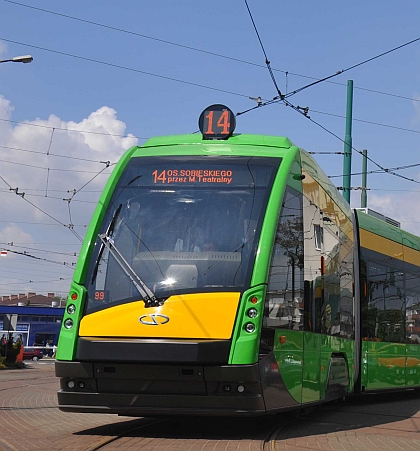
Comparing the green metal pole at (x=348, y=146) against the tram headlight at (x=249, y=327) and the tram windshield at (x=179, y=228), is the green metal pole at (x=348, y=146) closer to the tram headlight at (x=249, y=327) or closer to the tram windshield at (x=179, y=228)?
the tram windshield at (x=179, y=228)

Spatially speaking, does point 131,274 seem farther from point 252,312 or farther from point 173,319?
point 252,312

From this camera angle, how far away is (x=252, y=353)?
336 inches

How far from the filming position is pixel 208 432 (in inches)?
382

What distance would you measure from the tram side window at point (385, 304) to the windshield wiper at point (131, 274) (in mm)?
6892

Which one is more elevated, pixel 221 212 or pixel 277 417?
pixel 221 212

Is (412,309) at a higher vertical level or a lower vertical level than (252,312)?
lower

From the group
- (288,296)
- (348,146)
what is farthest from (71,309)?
(348,146)

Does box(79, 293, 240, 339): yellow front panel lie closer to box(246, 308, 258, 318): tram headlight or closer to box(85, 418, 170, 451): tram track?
box(246, 308, 258, 318): tram headlight

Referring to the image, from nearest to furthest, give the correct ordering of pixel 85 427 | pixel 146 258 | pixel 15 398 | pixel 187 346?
1. pixel 187 346
2. pixel 146 258
3. pixel 85 427
4. pixel 15 398

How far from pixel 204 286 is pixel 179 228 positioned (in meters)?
0.83

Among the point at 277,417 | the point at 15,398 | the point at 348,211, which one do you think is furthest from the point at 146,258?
the point at 15,398

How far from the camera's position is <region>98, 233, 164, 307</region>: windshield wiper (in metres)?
8.81

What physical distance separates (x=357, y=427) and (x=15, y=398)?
7.49 m

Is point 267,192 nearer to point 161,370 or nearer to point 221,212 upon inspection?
point 221,212
